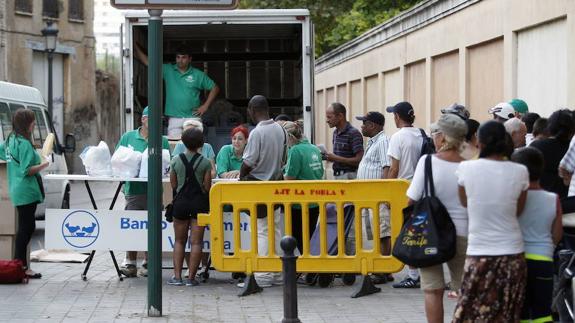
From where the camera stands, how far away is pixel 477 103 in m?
19.1

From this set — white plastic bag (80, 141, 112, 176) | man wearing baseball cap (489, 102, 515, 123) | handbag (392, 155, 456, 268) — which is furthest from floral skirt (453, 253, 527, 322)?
white plastic bag (80, 141, 112, 176)

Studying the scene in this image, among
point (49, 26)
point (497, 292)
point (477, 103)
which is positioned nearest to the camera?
point (497, 292)

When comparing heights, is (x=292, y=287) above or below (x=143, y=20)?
below

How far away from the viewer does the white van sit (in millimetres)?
18438

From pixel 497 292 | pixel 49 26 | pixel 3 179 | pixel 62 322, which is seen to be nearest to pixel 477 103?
pixel 3 179

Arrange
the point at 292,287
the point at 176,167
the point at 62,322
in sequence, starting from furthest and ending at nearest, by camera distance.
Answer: the point at 176,167 → the point at 62,322 → the point at 292,287

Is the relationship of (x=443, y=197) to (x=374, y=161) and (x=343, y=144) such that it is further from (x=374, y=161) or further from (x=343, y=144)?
(x=343, y=144)

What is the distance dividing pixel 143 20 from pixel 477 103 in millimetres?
6174

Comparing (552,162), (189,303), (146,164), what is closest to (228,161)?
(146,164)

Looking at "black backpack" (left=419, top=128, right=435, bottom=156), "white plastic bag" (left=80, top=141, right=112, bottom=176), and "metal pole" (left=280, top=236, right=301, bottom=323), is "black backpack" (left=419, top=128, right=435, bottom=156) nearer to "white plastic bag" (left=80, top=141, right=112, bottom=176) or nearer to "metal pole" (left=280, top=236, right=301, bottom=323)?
"white plastic bag" (left=80, top=141, right=112, bottom=176)

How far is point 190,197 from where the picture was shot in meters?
12.5

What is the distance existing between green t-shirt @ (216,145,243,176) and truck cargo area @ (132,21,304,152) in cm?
289

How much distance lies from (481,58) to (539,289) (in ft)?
37.4

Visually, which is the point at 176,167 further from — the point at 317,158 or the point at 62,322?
the point at 62,322
